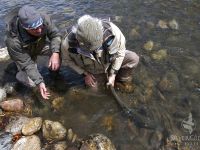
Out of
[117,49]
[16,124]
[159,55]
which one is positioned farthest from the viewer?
[159,55]

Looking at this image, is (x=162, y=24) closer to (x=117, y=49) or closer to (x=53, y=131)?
(x=117, y=49)

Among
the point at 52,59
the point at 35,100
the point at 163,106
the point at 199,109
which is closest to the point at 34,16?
the point at 52,59

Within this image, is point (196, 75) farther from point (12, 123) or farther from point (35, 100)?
point (12, 123)

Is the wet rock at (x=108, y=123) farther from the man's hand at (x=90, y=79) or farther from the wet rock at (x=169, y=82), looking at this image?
the wet rock at (x=169, y=82)

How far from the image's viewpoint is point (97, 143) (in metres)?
5.37

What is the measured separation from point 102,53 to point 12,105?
7.28 ft

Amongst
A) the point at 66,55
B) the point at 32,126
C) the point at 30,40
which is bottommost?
the point at 32,126

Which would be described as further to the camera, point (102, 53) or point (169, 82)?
point (169, 82)

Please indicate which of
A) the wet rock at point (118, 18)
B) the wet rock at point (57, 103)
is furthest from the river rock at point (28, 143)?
the wet rock at point (118, 18)

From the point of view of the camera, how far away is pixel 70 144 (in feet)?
18.5

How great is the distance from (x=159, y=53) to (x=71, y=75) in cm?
216

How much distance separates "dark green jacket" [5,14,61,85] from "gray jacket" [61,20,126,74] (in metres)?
0.48

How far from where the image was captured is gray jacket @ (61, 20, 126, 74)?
5270 mm

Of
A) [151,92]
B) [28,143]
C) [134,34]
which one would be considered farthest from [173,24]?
[28,143]
